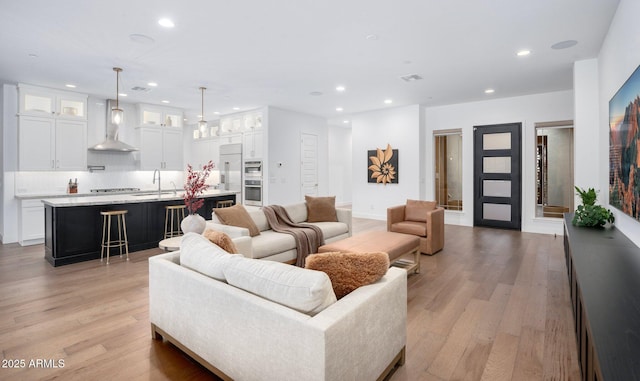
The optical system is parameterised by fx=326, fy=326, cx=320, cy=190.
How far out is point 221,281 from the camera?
196cm

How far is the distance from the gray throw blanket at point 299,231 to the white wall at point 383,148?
3.89m

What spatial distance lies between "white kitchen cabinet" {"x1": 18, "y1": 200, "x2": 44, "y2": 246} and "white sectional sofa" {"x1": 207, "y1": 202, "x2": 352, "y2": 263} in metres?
3.75

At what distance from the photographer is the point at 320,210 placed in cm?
507

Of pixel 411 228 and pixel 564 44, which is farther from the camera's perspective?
pixel 411 228

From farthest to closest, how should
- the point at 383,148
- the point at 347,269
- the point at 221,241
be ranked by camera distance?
the point at 383,148 < the point at 221,241 < the point at 347,269

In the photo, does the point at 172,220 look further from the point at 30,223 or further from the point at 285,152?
the point at 285,152

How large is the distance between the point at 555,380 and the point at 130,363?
2.65 m

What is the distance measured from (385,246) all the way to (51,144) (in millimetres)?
6377

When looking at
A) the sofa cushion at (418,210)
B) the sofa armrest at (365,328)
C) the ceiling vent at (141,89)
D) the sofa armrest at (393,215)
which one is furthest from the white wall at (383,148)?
the sofa armrest at (365,328)

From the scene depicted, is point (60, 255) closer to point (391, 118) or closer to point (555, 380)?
point (555, 380)

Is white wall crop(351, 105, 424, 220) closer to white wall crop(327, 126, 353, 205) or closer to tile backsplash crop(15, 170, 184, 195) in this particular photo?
white wall crop(327, 126, 353, 205)

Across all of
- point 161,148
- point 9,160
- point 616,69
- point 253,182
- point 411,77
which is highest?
point 411,77

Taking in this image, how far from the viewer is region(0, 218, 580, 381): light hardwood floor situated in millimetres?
2057

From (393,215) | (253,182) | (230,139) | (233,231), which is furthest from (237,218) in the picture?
(230,139)
